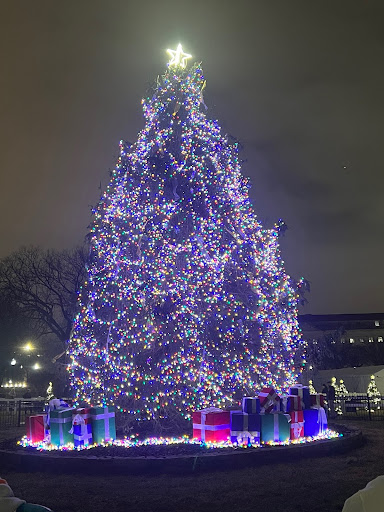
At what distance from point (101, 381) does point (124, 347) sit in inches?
48.5

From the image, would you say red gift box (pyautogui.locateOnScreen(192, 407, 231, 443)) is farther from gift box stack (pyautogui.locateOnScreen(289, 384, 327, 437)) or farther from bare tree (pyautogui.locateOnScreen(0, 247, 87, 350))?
bare tree (pyautogui.locateOnScreen(0, 247, 87, 350))

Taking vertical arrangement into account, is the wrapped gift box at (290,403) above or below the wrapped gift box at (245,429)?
A: above

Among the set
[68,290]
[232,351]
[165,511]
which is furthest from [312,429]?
[68,290]

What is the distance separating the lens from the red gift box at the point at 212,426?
38.8ft

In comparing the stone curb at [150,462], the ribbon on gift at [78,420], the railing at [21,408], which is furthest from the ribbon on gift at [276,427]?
the railing at [21,408]

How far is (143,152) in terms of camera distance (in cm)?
1641

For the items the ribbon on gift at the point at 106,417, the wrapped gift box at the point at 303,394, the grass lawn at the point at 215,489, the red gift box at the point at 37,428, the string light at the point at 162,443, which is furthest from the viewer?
the wrapped gift box at the point at 303,394

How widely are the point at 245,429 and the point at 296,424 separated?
60.0 inches

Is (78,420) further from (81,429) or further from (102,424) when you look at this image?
(102,424)

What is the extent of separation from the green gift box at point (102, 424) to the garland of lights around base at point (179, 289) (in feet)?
1.44

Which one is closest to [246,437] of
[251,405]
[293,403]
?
[251,405]

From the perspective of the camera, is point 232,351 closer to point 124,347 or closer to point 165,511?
point 124,347

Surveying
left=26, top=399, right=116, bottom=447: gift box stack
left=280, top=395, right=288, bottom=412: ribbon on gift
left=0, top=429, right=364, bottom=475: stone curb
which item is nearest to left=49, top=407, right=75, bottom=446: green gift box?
left=26, top=399, right=116, bottom=447: gift box stack

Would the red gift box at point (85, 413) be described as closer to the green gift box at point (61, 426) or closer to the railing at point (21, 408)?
the green gift box at point (61, 426)
